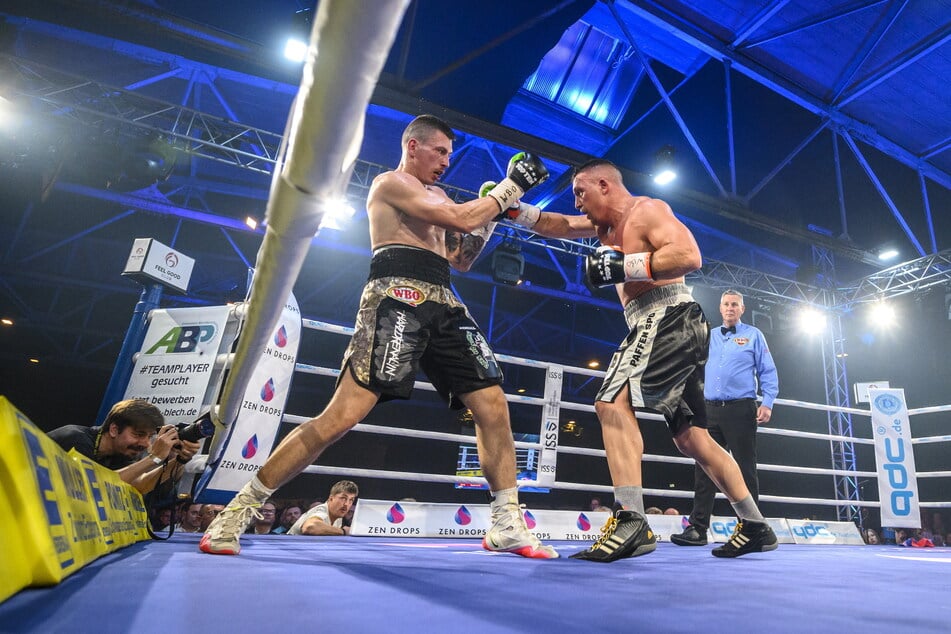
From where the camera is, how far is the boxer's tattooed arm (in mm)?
2326

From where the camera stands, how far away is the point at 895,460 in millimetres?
4328

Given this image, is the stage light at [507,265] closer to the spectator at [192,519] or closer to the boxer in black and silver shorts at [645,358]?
the spectator at [192,519]

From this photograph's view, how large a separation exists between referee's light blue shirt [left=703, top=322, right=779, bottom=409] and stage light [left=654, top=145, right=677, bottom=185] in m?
3.14

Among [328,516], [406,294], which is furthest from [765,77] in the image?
[328,516]

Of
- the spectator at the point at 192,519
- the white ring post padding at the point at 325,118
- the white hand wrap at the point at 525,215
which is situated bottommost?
the spectator at the point at 192,519

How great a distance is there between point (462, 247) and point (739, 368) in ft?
7.19

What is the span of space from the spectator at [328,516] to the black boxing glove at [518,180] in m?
2.26

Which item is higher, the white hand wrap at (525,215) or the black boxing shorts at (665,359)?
the white hand wrap at (525,215)

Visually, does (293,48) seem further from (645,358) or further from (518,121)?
(645,358)

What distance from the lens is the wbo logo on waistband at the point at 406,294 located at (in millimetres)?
1896

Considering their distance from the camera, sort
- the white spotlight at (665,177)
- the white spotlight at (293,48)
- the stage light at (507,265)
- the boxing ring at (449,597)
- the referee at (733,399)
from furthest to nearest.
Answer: the stage light at (507,265) < the white spotlight at (665,177) < the white spotlight at (293,48) < the referee at (733,399) < the boxing ring at (449,597)

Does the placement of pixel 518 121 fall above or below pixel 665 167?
above

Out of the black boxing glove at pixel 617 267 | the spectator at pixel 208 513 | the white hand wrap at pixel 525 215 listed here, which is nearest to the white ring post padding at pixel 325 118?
the black boxing glove at pixel 617 267

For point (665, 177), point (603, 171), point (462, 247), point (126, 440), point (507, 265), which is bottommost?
point (126, 440)
